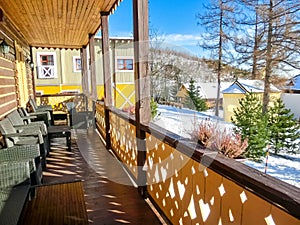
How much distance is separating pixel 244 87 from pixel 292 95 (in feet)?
7.89

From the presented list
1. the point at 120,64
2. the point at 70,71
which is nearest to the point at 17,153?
the point at 120,64

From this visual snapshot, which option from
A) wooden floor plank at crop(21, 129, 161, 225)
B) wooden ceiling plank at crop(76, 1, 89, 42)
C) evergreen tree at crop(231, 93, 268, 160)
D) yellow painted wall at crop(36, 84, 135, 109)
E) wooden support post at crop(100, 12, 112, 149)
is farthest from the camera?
yellow painted wall at crop(36, 84, 135, 109)

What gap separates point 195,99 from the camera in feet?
31.2

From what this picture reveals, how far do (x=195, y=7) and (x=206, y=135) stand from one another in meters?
8.54

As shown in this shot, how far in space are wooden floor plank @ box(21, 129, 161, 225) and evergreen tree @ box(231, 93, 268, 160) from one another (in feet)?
13.6

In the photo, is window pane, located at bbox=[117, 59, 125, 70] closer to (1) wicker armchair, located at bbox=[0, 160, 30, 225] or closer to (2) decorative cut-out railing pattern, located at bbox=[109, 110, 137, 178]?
(2) decorative cut-out railing pattern, located at bbox=[109, 110, 137, 178]

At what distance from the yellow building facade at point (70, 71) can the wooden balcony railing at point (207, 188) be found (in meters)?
11.9

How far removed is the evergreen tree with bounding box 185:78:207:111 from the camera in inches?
359

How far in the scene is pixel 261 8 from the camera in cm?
530

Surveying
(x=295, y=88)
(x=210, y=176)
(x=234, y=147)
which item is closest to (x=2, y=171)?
(x=210, y=176)

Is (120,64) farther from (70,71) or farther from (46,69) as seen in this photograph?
(46,69)

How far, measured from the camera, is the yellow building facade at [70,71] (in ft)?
47.3

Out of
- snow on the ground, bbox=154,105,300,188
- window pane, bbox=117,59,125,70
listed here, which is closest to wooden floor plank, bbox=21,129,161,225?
snow on the ground, bbox=154,105,300,188

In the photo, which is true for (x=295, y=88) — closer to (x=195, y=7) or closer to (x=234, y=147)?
(x=234, y=147)
